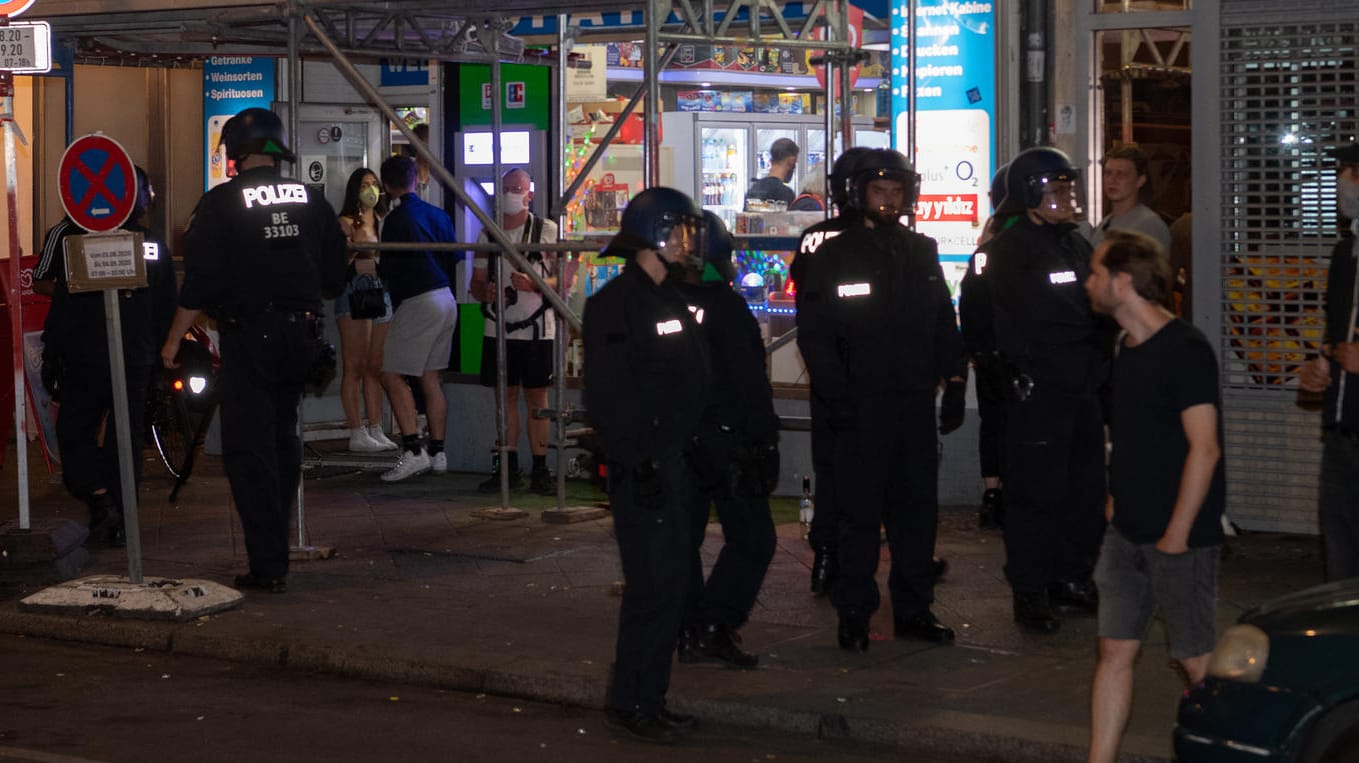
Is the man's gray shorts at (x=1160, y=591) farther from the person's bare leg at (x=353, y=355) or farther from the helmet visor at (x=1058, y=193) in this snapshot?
the person's bare leg at (x=353, y=355)

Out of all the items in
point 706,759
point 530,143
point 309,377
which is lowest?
point 706,759

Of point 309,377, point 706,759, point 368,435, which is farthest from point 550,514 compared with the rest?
point 706,759

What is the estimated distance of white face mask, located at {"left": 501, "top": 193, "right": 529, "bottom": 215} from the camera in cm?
1289

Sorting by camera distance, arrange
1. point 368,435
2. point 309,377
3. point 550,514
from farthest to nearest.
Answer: point 368,435 < point 550,514 < point 309,377

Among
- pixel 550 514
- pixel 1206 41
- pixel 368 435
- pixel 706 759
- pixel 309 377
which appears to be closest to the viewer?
pixel 706 759

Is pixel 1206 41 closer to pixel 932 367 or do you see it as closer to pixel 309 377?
pixel 932 367

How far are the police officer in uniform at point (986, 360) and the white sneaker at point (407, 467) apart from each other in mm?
4144

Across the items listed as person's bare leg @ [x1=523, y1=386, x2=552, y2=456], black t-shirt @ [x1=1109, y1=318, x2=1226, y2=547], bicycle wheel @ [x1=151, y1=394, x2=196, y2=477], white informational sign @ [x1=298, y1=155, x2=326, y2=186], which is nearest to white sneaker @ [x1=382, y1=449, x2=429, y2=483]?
person's bare leg @ [x1=523, y1=386, x2=552, y2=456]

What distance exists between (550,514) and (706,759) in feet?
16.3

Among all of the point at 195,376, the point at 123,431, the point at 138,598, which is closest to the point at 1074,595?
the point at 138,598

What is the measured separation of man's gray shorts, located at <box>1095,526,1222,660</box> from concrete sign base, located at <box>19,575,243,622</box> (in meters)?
4.81

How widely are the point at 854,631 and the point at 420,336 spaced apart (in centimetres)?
595

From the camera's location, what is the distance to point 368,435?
14727 millimetres

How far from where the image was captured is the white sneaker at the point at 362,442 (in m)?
14.7
